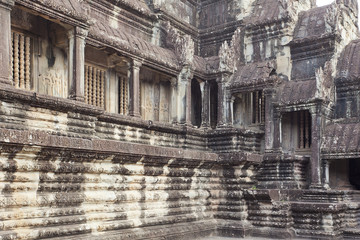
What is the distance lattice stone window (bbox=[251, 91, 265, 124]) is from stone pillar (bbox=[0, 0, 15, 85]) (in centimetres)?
1041

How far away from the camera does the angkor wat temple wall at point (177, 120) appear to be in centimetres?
795

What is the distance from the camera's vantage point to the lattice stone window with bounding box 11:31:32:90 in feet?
35.0

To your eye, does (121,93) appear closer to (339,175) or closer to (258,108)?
(258,108)

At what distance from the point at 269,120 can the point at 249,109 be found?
5.49ft

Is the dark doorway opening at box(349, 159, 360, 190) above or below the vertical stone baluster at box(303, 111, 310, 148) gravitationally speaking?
below

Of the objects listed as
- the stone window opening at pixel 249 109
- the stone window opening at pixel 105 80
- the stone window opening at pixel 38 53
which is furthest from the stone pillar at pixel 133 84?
the stone window opening at pixel 249 109

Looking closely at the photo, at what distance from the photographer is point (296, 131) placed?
1586cm

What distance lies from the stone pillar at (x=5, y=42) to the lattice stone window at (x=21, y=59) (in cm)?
204

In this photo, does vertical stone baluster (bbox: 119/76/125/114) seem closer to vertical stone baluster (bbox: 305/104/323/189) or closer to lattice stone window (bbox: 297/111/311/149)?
vertical stone baluster (bbox: 305/104/323/189)

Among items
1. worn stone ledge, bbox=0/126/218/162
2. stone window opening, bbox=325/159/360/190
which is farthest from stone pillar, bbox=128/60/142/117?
stone window opening, bbox=325/159/360/190

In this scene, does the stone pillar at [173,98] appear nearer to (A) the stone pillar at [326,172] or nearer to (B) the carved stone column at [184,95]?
(B) the carved stone column at [184,95]

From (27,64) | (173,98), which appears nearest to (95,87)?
(27,64)

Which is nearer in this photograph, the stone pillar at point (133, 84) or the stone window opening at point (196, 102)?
the stone pillar at point (133, 84)

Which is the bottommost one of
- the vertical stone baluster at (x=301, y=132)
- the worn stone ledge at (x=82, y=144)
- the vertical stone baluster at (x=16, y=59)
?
the worn stone ledge at (x=82, y=144)
